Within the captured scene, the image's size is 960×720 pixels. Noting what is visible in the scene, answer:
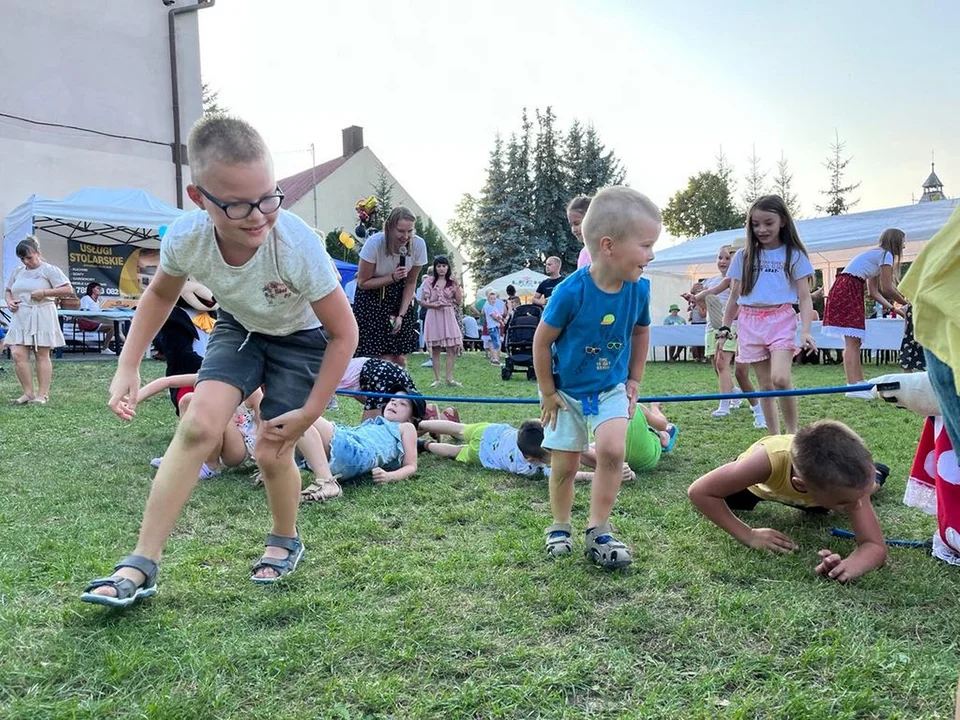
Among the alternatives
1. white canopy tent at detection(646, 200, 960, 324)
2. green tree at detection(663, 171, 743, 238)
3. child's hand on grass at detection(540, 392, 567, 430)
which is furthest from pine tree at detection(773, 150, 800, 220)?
child's hand on grass at detection(540, 392, 567, 430)

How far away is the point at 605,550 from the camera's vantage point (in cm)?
258

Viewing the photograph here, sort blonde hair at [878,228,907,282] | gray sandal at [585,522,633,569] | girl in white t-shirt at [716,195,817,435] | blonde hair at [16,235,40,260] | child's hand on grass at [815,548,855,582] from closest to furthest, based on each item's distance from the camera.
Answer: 1. child's hand on grass at [815,548,855,582]
2. gray sandal at [585,522,633,569]
3. girl in white t-shirt at [716,195,817,435]
4. blonde hair at [878,228,907,282]
5. blonde hair at [16,235,40,260]

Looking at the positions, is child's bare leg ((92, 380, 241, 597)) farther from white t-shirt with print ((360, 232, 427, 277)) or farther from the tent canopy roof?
the tent canopy roof

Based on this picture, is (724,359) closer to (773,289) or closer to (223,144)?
(773,289)

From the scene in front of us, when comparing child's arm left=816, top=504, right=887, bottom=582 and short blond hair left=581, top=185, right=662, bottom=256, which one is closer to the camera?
child's arm left=816, top=504, right=887, bottom=582

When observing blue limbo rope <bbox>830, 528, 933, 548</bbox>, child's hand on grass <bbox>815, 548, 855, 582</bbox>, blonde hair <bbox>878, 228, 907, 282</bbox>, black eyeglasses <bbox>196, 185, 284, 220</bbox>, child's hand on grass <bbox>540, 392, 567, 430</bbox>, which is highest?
blonde hair <bbox>878, 228, 907, 282</bbox>

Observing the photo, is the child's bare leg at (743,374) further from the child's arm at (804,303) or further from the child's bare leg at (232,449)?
the child's bare leg at (232,449)

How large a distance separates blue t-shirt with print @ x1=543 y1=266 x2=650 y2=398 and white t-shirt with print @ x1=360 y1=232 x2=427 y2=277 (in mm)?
3445

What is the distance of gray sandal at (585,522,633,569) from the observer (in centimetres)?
256

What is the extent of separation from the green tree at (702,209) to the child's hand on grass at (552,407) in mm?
43921

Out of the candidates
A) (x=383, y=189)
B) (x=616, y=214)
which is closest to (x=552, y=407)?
(x=616, y=214)

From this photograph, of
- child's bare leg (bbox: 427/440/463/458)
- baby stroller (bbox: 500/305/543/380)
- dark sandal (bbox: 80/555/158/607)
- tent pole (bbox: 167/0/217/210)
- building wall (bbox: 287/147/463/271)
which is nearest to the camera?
dark sandal (bbox: 80/555/158/607)

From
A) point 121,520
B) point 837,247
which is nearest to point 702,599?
point 121,520

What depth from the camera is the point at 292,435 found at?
2348 mm
